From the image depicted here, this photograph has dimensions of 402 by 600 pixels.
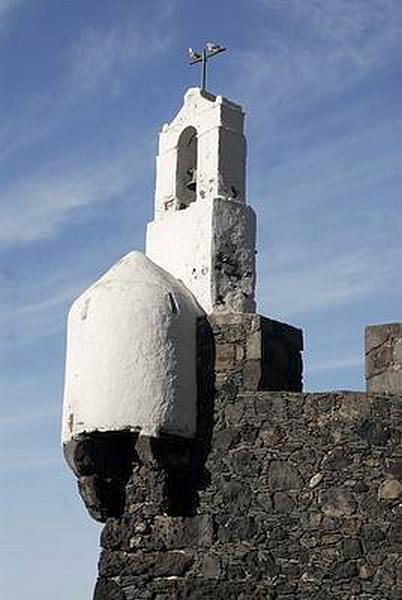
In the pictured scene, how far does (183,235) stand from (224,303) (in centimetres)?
72

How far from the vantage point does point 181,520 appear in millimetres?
10133

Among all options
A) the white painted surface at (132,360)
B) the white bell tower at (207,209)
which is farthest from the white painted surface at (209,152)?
the white painted surface at (132,360)

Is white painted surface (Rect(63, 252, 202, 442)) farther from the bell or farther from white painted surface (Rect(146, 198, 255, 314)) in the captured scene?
the bell

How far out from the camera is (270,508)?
9852 mm

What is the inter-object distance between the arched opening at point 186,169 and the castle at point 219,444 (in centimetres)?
59

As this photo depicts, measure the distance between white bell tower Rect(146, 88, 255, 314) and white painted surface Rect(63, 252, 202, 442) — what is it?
44cm

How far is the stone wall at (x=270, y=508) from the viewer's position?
9.48m

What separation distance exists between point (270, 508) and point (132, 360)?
59.6 inches

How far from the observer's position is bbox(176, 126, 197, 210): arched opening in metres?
11.6

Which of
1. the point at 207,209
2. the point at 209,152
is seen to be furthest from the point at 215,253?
the point at 209,152

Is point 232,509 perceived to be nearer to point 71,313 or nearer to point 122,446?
point 122,446

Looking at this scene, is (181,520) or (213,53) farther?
(213,53)

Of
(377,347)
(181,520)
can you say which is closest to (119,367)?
(181,520)

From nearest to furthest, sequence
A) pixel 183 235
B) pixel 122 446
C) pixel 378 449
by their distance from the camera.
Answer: pixel 378 449 < pixel 122 446 < pixel 183 235
